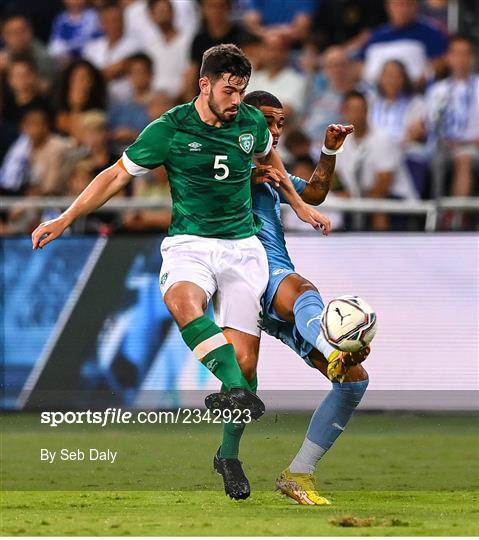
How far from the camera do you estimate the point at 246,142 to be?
302 inches

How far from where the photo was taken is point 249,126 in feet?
25.3

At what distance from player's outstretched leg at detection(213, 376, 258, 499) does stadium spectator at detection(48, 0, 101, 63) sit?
8.60 m

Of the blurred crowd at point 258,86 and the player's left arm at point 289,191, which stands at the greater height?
the player's left arm at point 289,191

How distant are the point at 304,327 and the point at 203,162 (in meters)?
1.14

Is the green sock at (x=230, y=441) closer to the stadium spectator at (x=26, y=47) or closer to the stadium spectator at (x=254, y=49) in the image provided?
the stadium spectator at (x=254, y=49)

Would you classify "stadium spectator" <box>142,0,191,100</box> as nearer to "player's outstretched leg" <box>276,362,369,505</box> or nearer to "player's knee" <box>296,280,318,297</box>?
"player's knee" <box>296,280,318,297</box>

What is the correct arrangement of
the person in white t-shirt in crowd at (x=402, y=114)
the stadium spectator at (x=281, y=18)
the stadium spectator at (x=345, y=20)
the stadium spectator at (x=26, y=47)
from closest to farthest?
the person in white t-shirt in crowd at (x=402, y=114)
the stadium spectator at (x=345, y=20)
the stadium spectator at (x=281, y=18)
the stadium spectator at (x=26, y=47)

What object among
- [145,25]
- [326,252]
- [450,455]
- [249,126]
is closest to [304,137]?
[326,252]

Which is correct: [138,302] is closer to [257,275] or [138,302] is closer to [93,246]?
[93,246]

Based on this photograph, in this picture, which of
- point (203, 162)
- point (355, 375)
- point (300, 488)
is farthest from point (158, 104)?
point (300, 488)

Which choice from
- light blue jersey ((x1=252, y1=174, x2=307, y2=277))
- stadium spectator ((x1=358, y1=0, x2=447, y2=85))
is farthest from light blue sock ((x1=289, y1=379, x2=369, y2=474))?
stadium spectator ((x1=358, y1=0, x2=447, y2=85))

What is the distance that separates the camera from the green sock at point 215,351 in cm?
730

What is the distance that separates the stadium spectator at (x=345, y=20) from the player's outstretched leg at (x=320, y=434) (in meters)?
7.55

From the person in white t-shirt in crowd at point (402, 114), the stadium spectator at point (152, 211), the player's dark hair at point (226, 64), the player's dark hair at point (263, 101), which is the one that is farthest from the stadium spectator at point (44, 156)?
the player's dark hair at point (226, 64)
